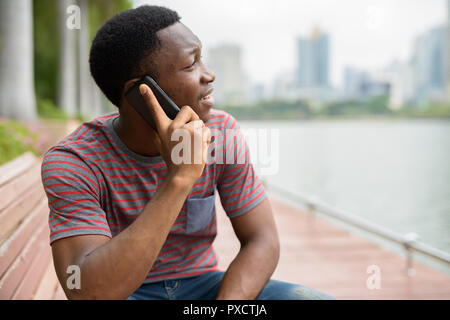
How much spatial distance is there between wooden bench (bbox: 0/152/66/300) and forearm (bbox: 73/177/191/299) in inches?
26.0

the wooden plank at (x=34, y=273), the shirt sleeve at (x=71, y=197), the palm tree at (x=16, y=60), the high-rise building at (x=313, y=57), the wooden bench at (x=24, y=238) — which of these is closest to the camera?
the shirt sleeve at (x=71, y=197)

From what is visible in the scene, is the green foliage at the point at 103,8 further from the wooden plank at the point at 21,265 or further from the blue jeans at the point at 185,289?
the blue jeans at the point at 185,289

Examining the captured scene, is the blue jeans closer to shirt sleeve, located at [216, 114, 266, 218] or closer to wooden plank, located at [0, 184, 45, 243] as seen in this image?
shirt sleeve, located at [216, 114, 266, 218]

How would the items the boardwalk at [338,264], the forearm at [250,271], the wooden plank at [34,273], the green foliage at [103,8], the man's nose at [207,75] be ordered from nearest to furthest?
the forearm at [250,271], the man's nose at [207,75], the wooden plank at [34,273], the boardwalk at [338,264], the green foliage at [103,8]

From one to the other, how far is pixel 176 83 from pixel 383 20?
6.56ft

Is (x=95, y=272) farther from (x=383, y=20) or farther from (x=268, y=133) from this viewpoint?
(x=383, y=20)

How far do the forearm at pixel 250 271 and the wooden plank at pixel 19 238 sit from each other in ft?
3.09

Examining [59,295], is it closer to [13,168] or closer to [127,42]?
[13,168]

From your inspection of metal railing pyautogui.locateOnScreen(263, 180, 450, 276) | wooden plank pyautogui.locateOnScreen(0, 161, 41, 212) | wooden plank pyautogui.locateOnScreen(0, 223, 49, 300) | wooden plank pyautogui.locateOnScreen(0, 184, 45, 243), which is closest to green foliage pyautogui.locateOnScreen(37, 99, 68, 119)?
metal railing pyautogui.locateOnScreen(263, 180, 450, 276)

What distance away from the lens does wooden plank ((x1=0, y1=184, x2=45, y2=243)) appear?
2.09 metres

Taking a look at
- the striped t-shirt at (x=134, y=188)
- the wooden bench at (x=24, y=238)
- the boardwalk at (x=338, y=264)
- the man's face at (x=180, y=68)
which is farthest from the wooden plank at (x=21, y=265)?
the boardwalk at (x=338, y=264)

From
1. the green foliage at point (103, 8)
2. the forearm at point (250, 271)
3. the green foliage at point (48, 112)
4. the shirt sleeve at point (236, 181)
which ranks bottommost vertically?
the green foliage at point (48, 112)

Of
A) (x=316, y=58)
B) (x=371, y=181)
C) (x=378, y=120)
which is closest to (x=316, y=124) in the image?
(x=378, y=120)

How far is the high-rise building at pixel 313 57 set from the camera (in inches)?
1790
